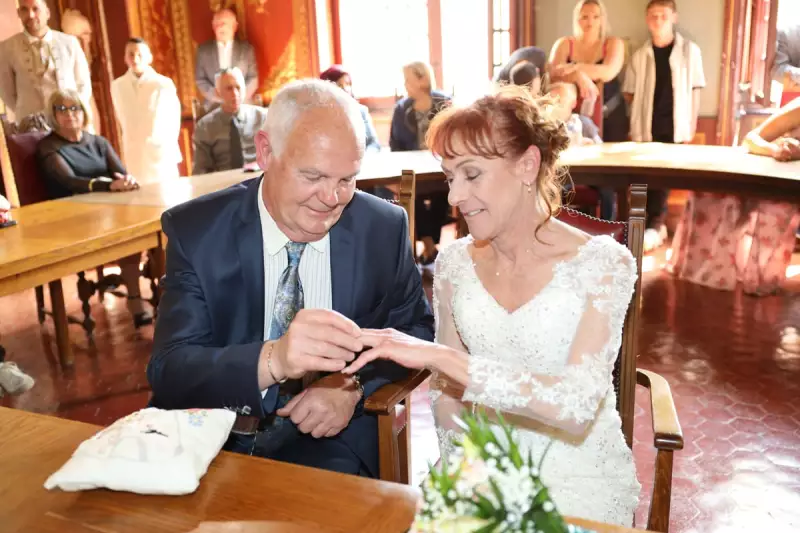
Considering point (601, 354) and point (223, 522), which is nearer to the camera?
point (223, 522)

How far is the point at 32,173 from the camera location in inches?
195

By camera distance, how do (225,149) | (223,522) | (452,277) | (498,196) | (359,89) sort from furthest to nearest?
(359,89) → (225,149) → (452,277) → (498,196) → (223,522)

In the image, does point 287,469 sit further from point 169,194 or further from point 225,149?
point 225,149

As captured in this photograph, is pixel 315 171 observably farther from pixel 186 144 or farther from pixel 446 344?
pixel 186 144

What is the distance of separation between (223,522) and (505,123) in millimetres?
1081

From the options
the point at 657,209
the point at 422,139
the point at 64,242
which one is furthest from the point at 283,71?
the point at 64,242

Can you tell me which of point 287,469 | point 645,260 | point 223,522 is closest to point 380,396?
point 287,469

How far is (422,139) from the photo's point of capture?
584 cm

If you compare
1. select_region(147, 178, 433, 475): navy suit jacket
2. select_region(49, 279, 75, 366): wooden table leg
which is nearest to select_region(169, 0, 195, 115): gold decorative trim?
select_region(49, 279, 75, 366): wooden table leg

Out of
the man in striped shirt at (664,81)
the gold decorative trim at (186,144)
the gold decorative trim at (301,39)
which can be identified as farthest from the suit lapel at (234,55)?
the man in striped shirt at (664,81)

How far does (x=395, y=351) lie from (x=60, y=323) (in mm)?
3241

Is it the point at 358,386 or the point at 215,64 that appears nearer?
the point at 358,386

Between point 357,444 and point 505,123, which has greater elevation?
point 505,123

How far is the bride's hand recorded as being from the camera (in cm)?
162
